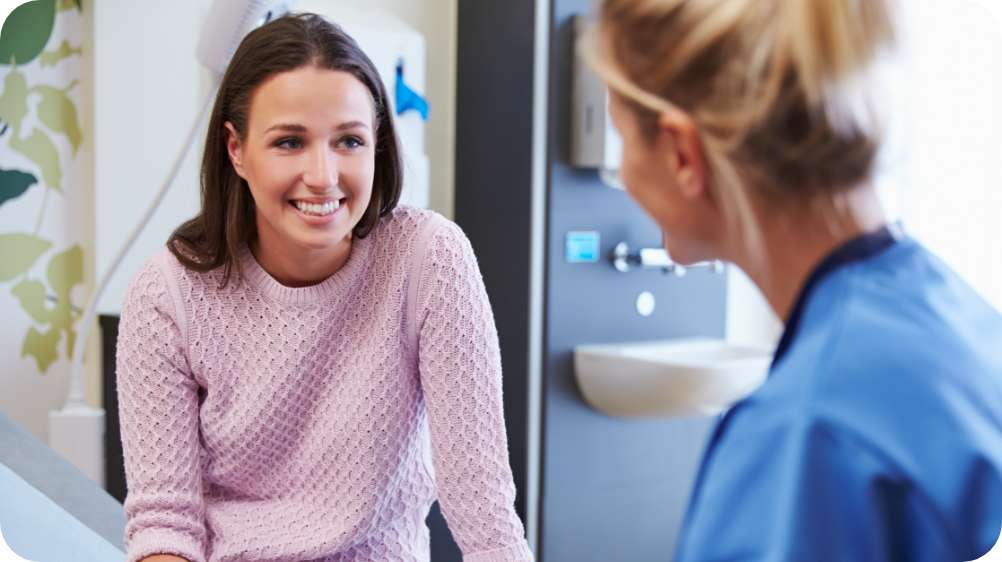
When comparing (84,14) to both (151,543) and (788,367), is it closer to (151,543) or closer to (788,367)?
(151,543)

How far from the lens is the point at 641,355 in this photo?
93.4 inches

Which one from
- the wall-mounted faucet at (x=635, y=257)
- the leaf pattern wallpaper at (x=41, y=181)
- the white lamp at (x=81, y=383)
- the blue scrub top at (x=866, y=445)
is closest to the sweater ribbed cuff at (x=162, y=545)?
the white lamp at (x=81, y=383)

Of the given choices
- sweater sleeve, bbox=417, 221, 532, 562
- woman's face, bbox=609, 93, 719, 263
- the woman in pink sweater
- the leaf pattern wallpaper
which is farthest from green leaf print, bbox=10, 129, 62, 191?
woman's face, bbox=609, 93, 719, 263

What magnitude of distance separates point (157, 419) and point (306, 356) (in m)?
0.18

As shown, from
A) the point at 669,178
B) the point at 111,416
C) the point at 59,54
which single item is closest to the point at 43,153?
the point at 59,54

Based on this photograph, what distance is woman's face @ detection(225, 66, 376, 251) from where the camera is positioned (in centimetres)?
118

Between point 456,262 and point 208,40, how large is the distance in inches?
23.4

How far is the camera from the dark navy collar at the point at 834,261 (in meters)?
0.58

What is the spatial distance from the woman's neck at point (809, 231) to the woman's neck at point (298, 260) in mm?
765

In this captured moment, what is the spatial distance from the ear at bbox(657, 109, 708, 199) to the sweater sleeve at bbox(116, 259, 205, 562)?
31.7 inches

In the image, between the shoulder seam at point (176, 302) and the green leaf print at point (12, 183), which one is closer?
the shoulder seam at point (176, 302)

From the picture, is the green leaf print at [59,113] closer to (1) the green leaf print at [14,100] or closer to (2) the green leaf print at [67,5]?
(1) the green leaf print at [14,100]

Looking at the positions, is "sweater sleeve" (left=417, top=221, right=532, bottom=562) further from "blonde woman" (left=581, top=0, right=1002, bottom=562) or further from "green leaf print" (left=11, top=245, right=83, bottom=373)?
"green leaf print" (left=11, top=245, right=83, bottom=373)

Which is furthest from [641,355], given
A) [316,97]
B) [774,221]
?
[774,221]
